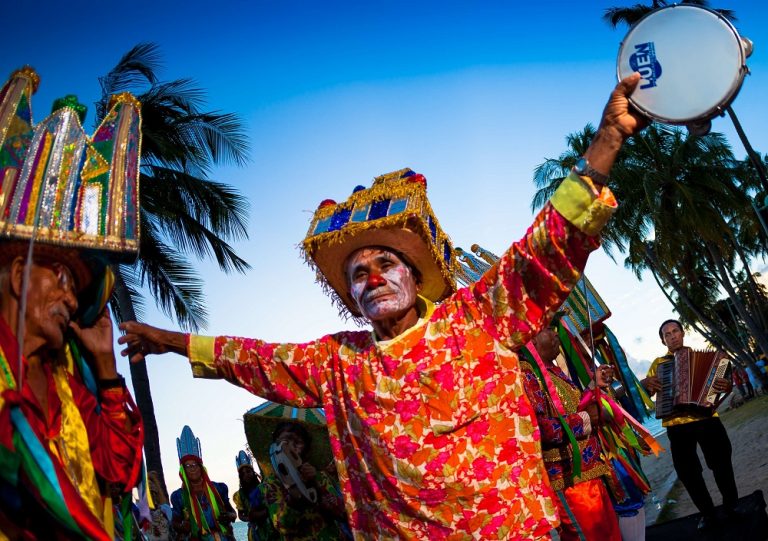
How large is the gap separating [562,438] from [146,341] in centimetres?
284

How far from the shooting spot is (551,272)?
2.88 meters

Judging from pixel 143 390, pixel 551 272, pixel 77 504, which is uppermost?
pixel 143 390

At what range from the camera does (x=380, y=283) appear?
3.49 meters

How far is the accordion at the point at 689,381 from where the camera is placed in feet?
22.4

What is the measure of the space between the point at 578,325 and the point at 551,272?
14.0ft

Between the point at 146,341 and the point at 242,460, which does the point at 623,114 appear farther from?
the point at 242,460

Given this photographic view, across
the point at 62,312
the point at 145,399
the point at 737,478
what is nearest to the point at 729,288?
the point at 737,478

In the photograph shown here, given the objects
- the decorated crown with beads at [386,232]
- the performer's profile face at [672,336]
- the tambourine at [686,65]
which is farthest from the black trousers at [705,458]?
the tambourine at [686,65]

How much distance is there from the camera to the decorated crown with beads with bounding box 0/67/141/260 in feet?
7.89

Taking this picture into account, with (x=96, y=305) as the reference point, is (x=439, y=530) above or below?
below

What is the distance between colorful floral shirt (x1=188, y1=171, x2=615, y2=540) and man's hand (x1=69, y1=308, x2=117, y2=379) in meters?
0.65

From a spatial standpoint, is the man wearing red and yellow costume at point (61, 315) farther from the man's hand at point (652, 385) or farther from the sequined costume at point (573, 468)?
the man's hand at point (652, 385)

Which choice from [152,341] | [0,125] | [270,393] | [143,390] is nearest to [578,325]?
[270,393]

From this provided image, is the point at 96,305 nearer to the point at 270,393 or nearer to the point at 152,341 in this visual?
the point at 152,341
